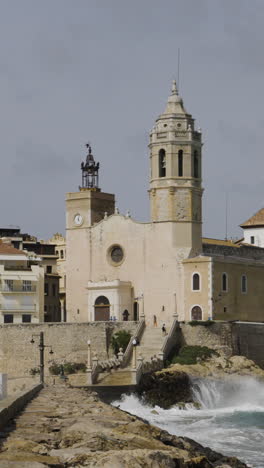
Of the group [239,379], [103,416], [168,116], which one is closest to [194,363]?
[239,379]

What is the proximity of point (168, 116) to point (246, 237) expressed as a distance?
923 inches

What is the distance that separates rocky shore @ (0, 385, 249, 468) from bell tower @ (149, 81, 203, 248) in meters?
31.9

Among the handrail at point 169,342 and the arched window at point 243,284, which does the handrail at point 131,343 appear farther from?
the arched window at point 243,284

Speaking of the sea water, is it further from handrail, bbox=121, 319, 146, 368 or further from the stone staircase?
handrail, bbox=121, 319, 146, 368

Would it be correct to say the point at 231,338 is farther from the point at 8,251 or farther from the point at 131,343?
the point at 8,251

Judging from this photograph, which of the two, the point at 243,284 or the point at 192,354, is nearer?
the point at 192,354

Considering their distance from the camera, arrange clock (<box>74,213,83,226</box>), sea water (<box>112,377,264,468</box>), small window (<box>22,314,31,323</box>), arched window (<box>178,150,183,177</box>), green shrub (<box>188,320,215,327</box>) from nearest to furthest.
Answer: sea water (<box>112,377,264,468</box>), green shrub (<box>188,320,215,327</box>), arched window (<box>178,150,183,177</box>), small window (<box>22,314,31,323</box>), clock (<box>74,213,83,226</box>)

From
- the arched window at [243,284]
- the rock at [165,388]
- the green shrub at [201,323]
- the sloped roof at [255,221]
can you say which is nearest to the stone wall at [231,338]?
the green shrub at [201,323]

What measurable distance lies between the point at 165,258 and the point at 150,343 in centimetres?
564

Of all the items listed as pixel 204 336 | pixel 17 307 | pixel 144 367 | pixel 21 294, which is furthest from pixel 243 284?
pixel 17 307

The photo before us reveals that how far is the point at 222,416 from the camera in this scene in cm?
5547

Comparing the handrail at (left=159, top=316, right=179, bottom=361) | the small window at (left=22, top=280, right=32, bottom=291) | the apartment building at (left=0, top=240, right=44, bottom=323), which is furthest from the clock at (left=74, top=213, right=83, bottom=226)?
the handrail at (left=159, top=316, right=179, bottom=361)

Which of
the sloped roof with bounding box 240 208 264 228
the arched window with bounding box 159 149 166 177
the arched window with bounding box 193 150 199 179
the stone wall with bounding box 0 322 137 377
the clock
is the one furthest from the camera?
the sloped roof with bounding box 240 208 264 228

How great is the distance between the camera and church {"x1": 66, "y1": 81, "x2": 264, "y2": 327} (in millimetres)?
66375
